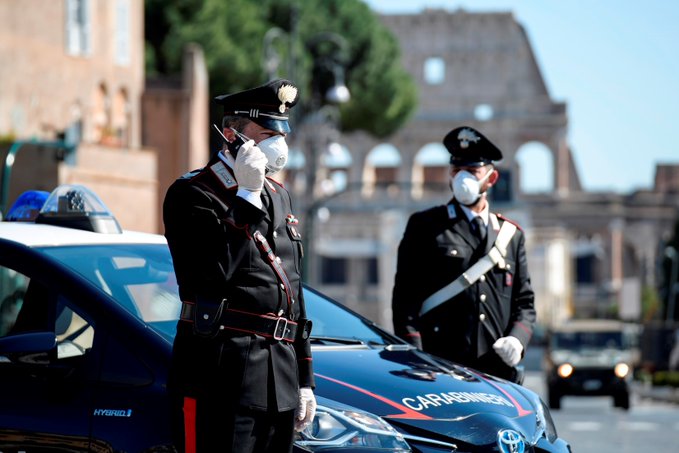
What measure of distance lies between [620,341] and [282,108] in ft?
92.1

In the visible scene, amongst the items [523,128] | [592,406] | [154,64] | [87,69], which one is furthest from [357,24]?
[523,128]

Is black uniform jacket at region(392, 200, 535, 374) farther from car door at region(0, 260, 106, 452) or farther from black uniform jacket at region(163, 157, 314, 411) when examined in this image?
black uniform jacket at region(163, 157, 314, 411)

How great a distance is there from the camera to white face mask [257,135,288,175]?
532 centimetres

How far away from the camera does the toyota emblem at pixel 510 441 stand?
6.06 meters

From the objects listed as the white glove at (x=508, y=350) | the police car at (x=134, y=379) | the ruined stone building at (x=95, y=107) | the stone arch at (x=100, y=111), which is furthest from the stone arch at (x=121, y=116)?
the police car at (x=134, y=379)

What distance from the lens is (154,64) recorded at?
44344mm

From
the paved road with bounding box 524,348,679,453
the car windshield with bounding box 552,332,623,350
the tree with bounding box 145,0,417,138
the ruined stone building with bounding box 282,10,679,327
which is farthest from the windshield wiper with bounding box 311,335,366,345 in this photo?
the ruined stone building with bounding box 282,10,679,327

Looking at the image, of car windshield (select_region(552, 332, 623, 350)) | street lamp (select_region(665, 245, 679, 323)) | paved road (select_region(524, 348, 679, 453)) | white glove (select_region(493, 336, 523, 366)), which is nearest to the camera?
white glove (select_region(493, 336, 523, 366))

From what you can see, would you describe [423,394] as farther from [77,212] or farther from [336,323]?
[77,212]

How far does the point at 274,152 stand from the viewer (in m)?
5.31

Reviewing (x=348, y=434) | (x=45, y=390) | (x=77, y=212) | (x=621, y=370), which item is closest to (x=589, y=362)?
(x=621, y=370)

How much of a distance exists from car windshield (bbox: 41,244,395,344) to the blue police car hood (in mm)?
373

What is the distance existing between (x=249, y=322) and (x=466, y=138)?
3069mm

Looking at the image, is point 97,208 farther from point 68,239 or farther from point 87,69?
point 87,69
